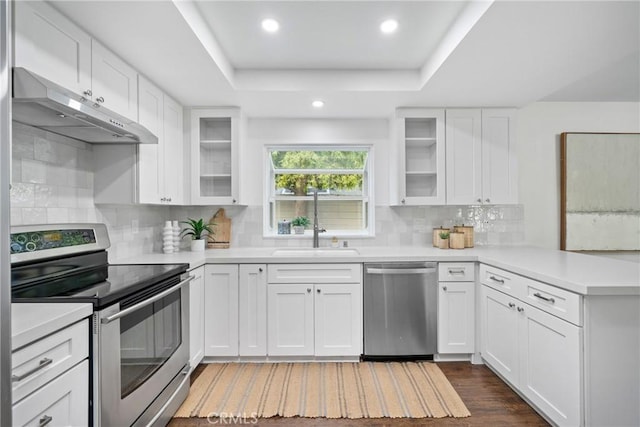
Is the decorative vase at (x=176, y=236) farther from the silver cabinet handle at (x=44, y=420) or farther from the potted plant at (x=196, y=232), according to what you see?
the silver cabinet handle at (x=44, y=420)

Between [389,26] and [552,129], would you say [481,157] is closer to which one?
[552,129]

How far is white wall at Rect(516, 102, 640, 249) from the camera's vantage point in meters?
3.32

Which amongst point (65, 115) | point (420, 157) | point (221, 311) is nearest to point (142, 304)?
point (65, 115)

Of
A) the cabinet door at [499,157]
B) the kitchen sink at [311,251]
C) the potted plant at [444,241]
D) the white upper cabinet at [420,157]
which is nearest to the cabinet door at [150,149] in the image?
the kitchen sink at [311,251]

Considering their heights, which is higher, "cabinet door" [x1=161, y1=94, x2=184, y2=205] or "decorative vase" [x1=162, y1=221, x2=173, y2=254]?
"cabinet door" [x1=161, y1=94, x2=184, y2=205]

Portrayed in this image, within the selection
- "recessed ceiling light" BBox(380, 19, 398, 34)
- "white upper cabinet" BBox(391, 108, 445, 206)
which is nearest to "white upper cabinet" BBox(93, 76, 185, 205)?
"recessed ceiling light" BBox(380, 19, 398, 34)

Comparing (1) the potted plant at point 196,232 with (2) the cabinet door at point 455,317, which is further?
(1) the potted plant at point 196,232

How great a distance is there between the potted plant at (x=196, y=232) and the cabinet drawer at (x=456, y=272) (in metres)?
2.12

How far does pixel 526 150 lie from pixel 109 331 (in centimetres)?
370

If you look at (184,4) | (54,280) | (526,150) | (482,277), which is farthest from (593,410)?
(184,4)

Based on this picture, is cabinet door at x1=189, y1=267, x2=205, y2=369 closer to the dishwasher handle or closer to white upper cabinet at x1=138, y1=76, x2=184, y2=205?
white upper cabinet at x1=138, y1=76, x2=184, y2=205

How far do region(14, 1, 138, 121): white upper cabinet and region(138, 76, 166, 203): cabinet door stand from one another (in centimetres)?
14

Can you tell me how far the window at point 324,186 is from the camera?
353cm

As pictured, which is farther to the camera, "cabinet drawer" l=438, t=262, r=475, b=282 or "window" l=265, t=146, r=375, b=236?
"window" l=265, t=146, r=375, b=236
